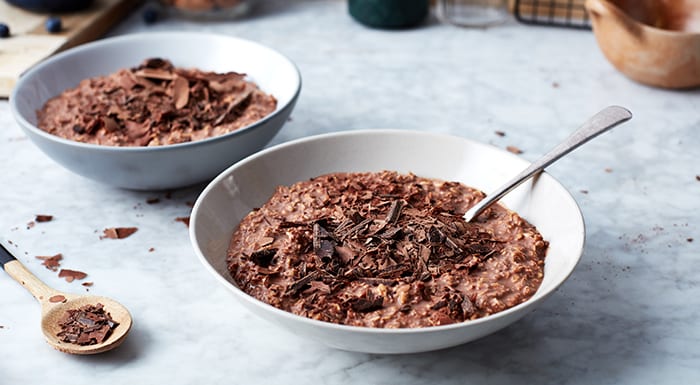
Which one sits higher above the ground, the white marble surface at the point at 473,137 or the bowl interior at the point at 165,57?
the bowl interior at the point at 165,57

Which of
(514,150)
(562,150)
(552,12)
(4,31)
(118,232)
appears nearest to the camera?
(562,150)

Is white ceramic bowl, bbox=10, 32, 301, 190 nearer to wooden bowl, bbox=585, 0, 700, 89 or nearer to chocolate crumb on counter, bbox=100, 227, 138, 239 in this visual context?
chocolate crumb on counter, bbox=100, 227, 138, 239

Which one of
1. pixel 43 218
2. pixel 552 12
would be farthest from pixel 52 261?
pixel 552 12

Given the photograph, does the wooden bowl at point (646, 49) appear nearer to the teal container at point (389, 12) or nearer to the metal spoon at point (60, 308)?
the teal container at point (389, 12)

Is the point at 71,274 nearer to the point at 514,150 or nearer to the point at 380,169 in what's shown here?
the point at 380,169

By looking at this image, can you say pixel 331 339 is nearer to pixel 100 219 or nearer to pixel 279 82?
pixel 100 219

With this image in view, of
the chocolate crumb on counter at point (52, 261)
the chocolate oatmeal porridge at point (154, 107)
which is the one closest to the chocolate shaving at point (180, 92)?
the chocolate oatmeal porridge at point (154, 107)

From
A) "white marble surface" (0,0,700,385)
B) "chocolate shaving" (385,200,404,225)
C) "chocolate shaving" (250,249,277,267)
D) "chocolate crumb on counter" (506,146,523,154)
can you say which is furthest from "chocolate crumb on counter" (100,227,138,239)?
"chocolate crumb on counter" (506,146,523,154)
